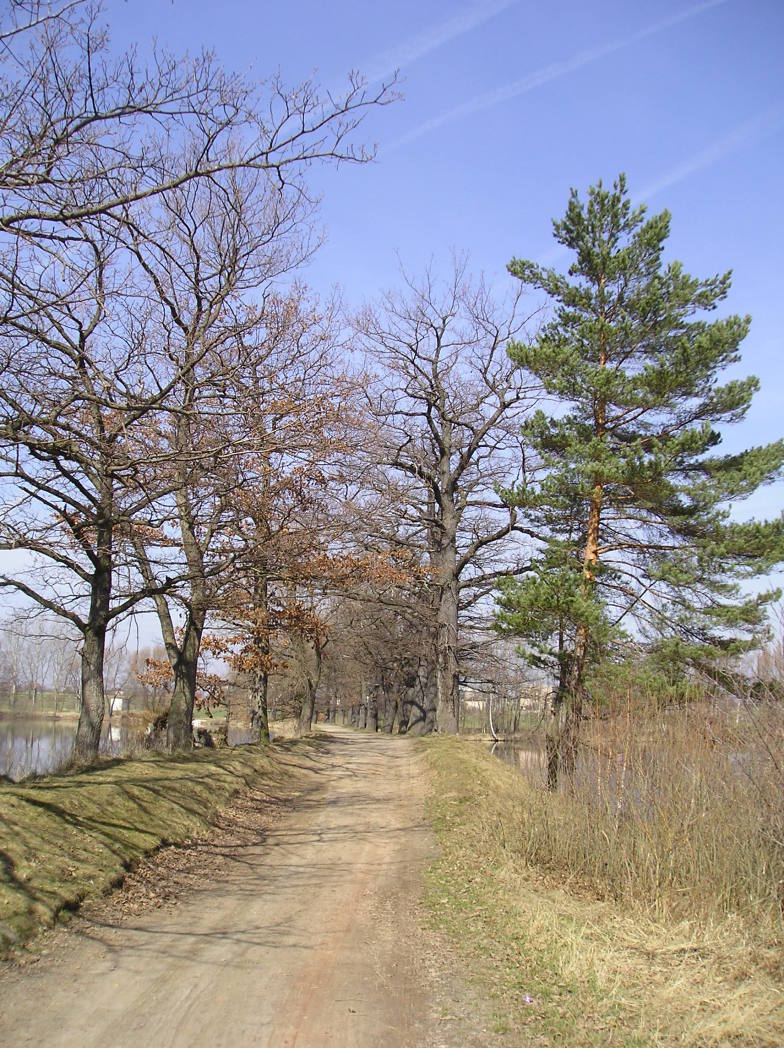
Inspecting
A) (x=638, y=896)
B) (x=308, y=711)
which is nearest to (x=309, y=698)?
(x=308, y=711)

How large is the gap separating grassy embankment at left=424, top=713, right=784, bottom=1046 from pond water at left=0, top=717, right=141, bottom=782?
667 centimetres

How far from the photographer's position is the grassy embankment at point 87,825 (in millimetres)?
5953

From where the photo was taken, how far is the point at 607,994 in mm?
5145

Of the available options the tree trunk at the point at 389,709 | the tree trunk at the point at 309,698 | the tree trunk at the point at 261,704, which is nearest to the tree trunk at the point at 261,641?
the tree trunk at the point at 261,704

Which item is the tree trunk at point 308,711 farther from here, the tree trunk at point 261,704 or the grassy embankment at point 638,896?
the grassy embankment at point 638,896

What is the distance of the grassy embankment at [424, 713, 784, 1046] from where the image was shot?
4.86 meters

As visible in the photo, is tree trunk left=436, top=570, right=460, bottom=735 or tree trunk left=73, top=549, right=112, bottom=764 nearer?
tree trunk left=73, top=549, right=112, bottom=764

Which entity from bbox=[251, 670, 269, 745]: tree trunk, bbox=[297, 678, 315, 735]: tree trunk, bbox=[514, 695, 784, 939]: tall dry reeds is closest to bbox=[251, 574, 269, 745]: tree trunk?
bbox=[251, 670, 269, 745]: tree trunk

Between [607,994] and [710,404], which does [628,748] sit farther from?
[710,404]

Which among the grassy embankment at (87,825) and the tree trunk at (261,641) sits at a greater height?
the tree trunk at (261,641)

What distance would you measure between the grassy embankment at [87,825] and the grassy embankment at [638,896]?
3144 millimetres

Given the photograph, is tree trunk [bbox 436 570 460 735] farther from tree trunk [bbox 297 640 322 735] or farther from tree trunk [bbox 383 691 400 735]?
tree trunk [bbox 383 691 400 735]

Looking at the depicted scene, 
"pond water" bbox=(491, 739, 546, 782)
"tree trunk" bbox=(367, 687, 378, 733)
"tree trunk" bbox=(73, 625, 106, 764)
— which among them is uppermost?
"tree trunk" bbox=(73, 625, 106, 764)

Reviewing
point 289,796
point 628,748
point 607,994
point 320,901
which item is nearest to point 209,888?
point 320,901
